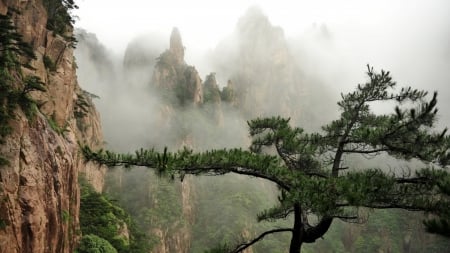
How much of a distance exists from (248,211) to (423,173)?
200 feet

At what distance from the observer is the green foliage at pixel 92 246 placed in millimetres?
24977

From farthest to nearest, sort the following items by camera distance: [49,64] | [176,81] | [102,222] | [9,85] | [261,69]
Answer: [261,69] → [176,81] → [102,222] → [49,64] → [9,85]

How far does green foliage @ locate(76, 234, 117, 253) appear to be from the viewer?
25.0 m

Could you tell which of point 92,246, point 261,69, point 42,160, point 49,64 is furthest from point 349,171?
point 261,69

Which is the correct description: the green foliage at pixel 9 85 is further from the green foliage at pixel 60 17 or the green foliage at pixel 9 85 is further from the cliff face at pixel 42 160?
the green foliage at pixel 60 17

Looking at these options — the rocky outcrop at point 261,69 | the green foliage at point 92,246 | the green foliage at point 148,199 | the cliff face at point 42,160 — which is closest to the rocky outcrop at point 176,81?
the rocky outcrop at point 261,69

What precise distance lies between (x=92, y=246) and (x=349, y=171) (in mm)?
23325

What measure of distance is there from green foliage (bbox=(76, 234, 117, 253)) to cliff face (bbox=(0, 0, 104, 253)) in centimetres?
148

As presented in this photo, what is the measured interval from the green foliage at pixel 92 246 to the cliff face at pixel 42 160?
4.85 ft

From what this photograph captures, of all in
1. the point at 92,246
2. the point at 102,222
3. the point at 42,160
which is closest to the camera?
the point at 42,160

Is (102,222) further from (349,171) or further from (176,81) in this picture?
(176,81)

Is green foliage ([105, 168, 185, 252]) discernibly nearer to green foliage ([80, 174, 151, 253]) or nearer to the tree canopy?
green foliage ([80, 174, 151, 253])

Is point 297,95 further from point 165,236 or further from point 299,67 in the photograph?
point 165,236

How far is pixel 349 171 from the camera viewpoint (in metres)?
7.25
